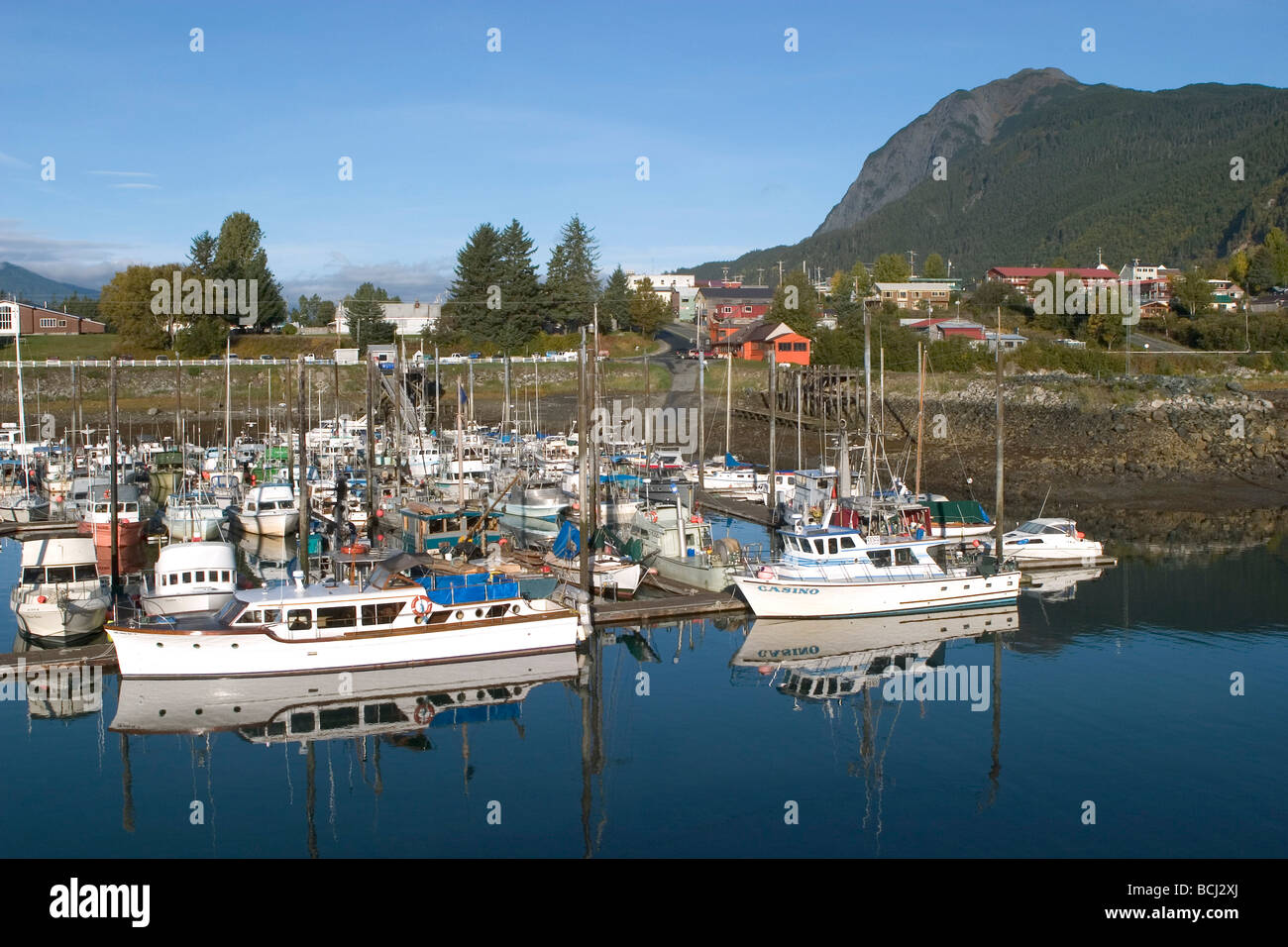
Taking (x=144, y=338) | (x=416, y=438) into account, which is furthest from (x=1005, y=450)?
(x=144, y=338)

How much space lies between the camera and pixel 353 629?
950 inches

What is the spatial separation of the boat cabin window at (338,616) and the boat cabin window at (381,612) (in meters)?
0.22

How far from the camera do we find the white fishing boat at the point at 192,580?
88.0 ft

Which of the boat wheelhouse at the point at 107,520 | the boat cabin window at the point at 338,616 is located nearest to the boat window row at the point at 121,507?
the boat wheelhouse at the point at 107,520

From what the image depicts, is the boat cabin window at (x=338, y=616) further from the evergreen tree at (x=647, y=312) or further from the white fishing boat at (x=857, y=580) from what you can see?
the evergreen tree at (x=647, y=312)

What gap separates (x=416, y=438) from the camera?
206ft

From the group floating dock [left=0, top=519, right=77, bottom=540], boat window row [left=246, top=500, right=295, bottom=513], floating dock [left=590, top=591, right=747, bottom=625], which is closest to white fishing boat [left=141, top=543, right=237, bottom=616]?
floating dock [left=590, top=591, right=747, bottom=625]

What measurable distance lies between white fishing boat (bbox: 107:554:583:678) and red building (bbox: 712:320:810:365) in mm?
60091

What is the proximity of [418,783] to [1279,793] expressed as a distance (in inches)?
557

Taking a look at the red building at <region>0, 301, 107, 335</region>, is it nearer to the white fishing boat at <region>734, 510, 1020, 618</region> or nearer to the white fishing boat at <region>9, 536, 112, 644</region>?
the white fishing boat at <region>9, 536, 112, 644</region>

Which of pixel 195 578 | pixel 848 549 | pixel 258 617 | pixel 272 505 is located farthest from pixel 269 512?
pixel 848 549

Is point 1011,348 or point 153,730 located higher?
point 1011,348

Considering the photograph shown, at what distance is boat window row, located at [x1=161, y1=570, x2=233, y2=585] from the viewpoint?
2758cm
